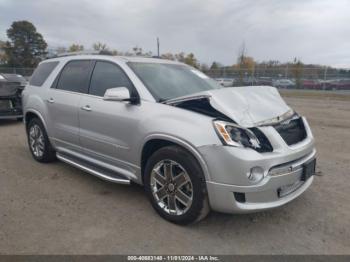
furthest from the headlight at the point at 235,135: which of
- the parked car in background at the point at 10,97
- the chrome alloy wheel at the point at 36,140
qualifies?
the parked car in background at the point at 10,97

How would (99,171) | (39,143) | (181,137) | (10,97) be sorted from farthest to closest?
1. (10,97)
2. (39,143)
3. (99,171)
4. (181,137)

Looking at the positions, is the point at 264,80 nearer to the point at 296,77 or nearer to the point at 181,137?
the point at 296,77

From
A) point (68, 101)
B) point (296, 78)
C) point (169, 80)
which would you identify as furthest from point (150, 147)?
point (296, 78)

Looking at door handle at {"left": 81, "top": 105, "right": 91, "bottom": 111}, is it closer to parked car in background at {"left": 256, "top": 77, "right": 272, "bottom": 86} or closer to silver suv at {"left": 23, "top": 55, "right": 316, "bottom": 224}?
silver suv at {"left": 23, "top": 55, "right": 316, "bottom": 224}

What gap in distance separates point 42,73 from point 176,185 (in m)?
3.51

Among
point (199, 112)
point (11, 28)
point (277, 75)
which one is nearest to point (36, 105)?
point (199, 112)

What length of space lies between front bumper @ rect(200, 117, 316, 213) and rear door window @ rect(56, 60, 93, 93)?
2276mm

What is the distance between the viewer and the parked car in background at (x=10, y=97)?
322 inches

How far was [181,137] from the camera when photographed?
9.52 feet

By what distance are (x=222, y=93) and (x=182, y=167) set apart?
901 mm

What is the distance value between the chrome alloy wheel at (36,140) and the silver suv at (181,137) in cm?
70

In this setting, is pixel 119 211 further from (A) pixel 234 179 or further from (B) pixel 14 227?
(A) pixel 234 179

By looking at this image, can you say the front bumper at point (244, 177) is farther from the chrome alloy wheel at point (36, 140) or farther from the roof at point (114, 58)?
the chrome alloy wheel at point (36, 140)

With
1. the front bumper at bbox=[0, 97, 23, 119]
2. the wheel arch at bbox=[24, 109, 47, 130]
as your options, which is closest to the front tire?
the wheel arch at bbox=[24, 109, 47, 130]
